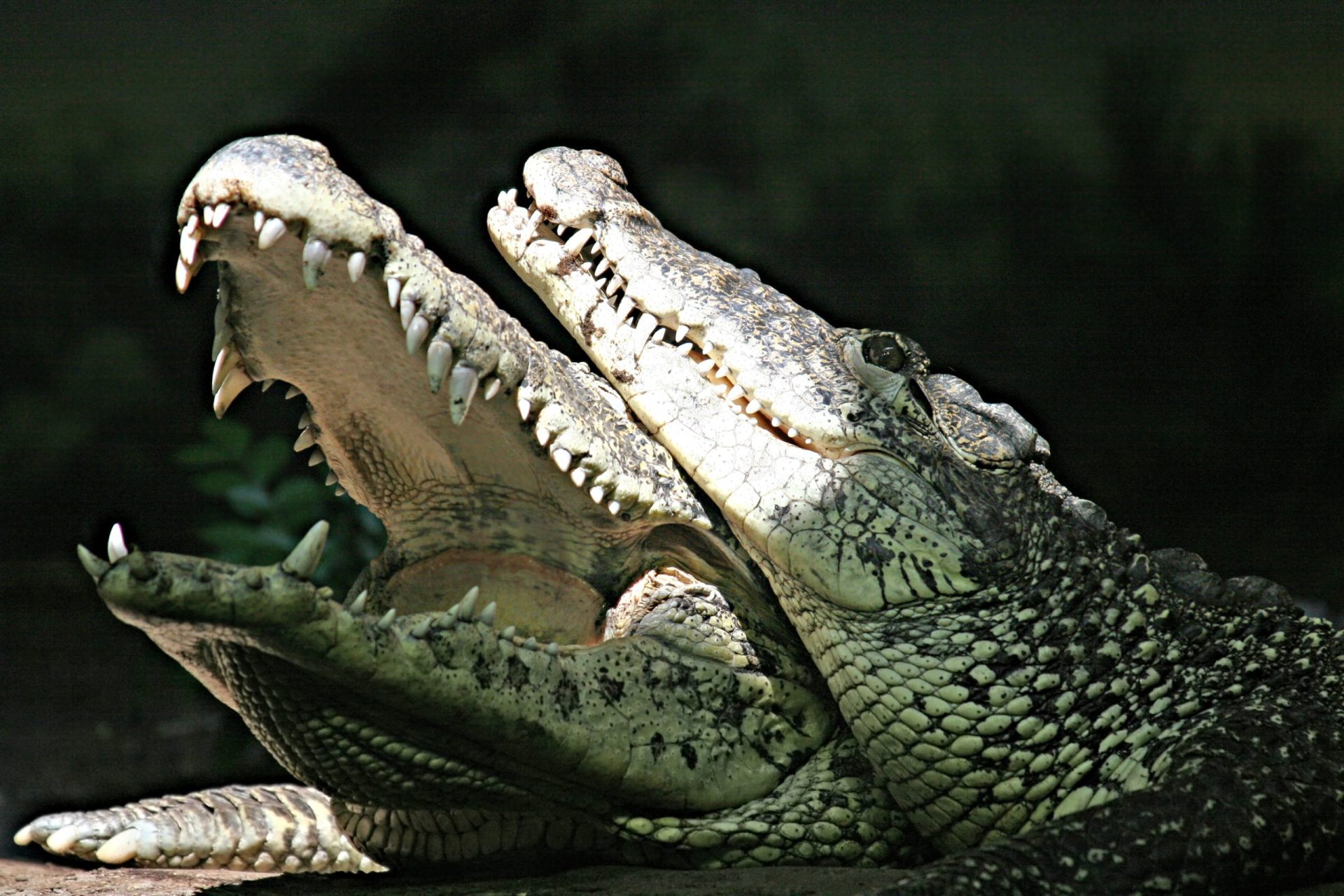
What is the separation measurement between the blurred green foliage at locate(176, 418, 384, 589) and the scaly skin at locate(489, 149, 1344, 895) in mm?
2293

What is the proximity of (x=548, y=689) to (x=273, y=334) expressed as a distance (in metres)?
0.74

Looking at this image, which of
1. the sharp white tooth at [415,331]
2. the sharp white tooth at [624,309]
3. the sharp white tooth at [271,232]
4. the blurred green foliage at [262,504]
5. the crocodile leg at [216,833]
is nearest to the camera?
the sharp white tooth at [271,232]

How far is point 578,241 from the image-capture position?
8.02 feet

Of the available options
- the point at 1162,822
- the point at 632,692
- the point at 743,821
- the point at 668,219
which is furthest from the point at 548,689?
the point at 668,219

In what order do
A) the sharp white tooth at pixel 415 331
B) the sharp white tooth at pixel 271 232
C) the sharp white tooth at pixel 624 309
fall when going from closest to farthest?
1. the sharp white tooth at pixel 271 232
2. the sharp white tooth at pixel 415 331
3. the sharp white tooth at pixel 624 309

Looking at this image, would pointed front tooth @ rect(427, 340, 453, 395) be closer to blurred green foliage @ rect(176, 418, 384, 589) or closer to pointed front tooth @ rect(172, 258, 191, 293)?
pointed front tooth @ rect(172, 258, 191, 293)

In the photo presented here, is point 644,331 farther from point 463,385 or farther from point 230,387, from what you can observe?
point 230,387

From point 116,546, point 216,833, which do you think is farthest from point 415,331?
point 216,833

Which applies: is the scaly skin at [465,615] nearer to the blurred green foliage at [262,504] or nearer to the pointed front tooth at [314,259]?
the pointed front tooth at [314,259]

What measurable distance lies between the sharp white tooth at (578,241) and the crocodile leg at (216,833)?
1323 millimetres

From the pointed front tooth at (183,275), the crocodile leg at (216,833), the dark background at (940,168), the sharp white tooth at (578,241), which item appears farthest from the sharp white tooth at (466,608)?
the dark background at (940,168)

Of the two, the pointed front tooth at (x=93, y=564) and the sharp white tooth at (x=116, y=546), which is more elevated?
the sharp white tooth at (x=116, y=546)

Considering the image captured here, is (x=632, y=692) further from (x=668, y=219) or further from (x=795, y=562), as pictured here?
(x=668, y=219)

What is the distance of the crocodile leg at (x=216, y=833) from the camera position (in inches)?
103
